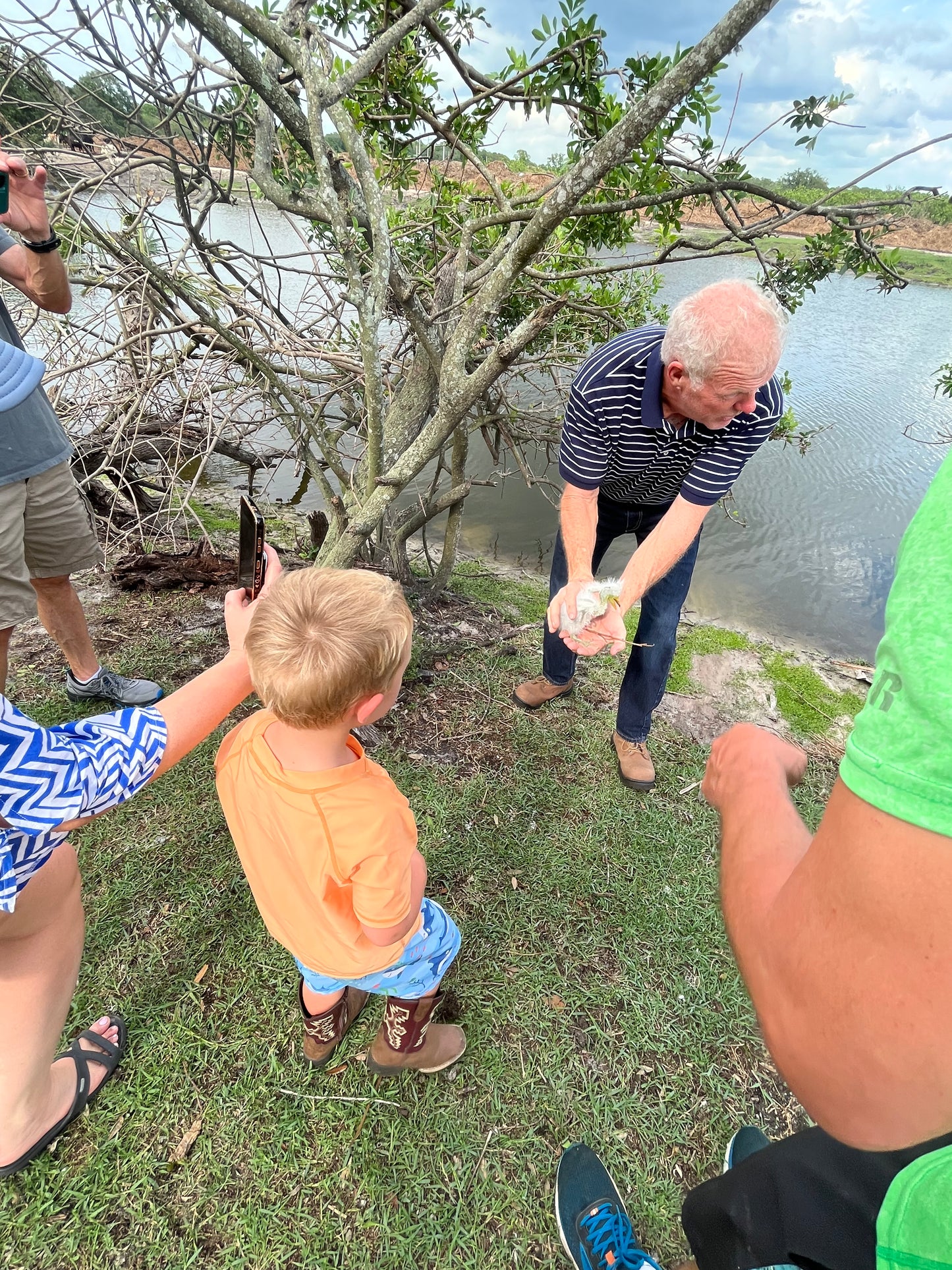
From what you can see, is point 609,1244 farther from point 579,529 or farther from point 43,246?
point 43,246

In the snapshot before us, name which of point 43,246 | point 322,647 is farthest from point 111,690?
point 322,647

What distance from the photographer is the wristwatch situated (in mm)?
2186

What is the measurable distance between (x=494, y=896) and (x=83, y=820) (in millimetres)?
1584

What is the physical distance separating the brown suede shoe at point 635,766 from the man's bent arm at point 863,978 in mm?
2199

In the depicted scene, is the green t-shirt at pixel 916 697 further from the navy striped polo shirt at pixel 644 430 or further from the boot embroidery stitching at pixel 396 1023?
the navy striped polo shirt at pixel 644 430

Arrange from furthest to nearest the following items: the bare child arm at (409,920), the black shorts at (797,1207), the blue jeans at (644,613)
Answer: the blue jeans at (644,613) < the bare child arm at (409,920) < the black shorts at (797,1207)

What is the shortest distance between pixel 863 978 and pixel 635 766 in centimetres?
238

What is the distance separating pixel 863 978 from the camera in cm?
Result: 60

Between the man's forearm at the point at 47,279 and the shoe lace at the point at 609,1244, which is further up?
the man's forearm at the point at 47,279

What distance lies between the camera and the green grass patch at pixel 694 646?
155 inches

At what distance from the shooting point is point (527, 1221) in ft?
5.17

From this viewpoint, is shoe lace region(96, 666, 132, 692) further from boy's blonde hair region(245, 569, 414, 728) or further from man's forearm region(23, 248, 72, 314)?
boy's blonde hair region(245, 569, 414, 728)

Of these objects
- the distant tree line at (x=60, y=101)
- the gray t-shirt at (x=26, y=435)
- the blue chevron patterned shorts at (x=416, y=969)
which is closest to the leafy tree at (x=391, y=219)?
the distant tree line at (x=60, y=101)

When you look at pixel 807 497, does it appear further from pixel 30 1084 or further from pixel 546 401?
pixel 30 1084
